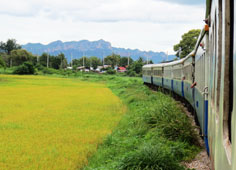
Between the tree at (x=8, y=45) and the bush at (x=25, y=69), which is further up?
the tree at (x=8, y=45)

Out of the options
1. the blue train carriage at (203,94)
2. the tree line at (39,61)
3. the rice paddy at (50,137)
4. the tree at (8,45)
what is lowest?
the rice paddy at (50,137)

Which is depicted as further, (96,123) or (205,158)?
(96,123)

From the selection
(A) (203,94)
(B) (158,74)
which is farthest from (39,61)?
(A) (203,94)

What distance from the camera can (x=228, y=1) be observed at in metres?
2.23

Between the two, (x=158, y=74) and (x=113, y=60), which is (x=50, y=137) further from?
(x=113, y=60)

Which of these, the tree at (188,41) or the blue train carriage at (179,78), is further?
the tree at (188,41)

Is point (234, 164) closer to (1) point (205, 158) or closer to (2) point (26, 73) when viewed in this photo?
(1) point (205, 158)

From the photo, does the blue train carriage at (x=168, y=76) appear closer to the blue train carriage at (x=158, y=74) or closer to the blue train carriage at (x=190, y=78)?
the blue train carriage at (x=158, y=74)

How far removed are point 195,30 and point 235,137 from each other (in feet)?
199

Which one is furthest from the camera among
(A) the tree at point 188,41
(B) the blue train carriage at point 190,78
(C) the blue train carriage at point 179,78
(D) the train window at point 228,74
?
(A) the tree at point 188,41

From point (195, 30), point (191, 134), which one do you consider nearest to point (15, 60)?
point (195, 30)

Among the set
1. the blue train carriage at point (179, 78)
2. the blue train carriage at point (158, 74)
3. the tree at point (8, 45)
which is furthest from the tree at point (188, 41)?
the tree at point (8, 45)

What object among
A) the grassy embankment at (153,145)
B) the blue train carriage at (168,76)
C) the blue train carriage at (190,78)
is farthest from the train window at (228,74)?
the blue train carriage at (168,76)

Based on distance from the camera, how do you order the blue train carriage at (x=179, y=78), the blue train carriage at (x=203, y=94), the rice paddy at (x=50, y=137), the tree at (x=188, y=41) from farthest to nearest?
the tree at (x=188, y=41)
the blue train carriage at (x=179, y=78)
the rice paddy at (x=50, y=137)
the blue train carriage at (x=203, y=94)
